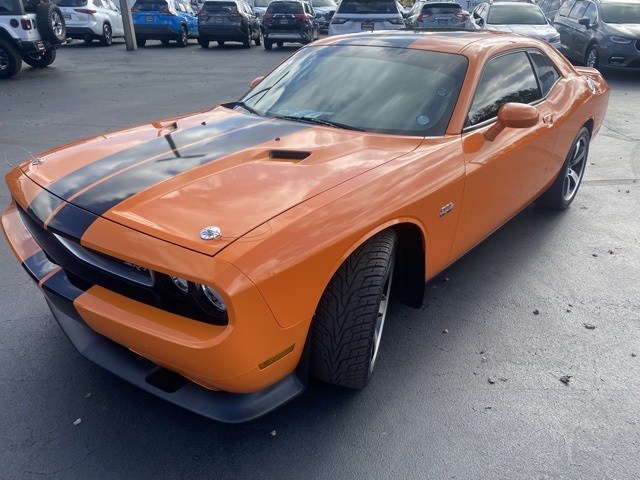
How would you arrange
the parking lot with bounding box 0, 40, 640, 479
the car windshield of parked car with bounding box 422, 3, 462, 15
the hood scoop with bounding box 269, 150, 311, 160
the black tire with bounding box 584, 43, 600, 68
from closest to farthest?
the parking lot with bounding box 0, 40, 640, 479 → the hood scoop with bounding box 269, 150, 311, 160 → the black tire with bounding box 584, 43, 600, 68 → the car windshield of parked car with bounding box 422, 3, 462, 15

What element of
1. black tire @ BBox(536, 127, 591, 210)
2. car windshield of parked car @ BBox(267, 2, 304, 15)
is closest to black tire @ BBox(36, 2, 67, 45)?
car windshield of parked car @ BBox(267, 2, 304, 15)

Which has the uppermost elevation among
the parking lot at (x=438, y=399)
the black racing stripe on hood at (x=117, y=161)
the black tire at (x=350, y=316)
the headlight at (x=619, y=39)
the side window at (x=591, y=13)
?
the black racing stripe on hood at (x=117, y=161)

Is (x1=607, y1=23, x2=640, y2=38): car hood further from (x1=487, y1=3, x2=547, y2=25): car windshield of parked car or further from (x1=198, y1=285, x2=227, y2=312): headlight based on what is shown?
(x1=198, y1=285, x2=227, y2=312): headlight

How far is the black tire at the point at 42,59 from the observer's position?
481 inches

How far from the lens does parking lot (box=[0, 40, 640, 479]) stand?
87.9 inches

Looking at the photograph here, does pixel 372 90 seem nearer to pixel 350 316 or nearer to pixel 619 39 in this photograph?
pixel 350 316

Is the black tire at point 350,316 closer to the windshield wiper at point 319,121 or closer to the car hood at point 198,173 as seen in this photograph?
the car hood at point 198,173

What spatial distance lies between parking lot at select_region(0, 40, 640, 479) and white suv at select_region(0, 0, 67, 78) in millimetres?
8520

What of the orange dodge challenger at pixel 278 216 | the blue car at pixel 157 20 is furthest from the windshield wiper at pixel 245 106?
the blue car at pixel 157 20

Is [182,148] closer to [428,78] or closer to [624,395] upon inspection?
[428,78]

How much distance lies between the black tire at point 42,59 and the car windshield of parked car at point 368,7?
673 centimetres

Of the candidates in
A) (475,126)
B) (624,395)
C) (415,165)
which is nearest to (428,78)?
(475,126)

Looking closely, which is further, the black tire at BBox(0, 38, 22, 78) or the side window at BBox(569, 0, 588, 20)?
the side window at BBox(569, 0, 588, 20)

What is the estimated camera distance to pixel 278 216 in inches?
81.9
